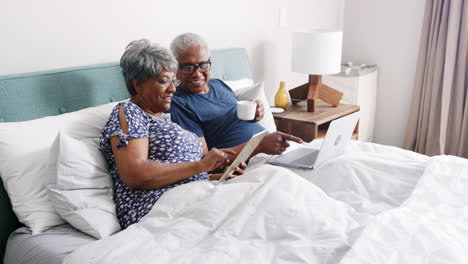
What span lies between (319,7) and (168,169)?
255 centimetres

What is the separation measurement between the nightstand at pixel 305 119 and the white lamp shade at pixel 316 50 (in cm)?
26

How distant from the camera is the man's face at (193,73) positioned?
204cm

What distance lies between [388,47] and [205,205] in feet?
9.54

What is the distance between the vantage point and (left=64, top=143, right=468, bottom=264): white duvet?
1.18 metres

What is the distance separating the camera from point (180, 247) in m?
1.26

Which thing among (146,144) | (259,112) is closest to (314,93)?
(259,112)

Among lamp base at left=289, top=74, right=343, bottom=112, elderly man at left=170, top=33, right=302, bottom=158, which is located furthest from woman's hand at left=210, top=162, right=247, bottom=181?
→ lamp base at left=289, top=74, right=343, bottom=112

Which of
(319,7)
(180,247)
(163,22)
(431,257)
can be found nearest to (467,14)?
(319,7)

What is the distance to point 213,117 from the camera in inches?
84.1

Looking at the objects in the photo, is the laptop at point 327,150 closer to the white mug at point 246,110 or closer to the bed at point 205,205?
the bed at point 205,205

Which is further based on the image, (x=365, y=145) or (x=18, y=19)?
(x=365, y=145)

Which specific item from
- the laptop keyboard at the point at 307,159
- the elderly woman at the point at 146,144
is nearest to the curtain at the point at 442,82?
the laptop keyboard at the point at 307,159

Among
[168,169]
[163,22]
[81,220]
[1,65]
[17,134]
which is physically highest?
[163,22]

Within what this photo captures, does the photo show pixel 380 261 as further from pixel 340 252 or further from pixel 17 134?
pixel 17 134
